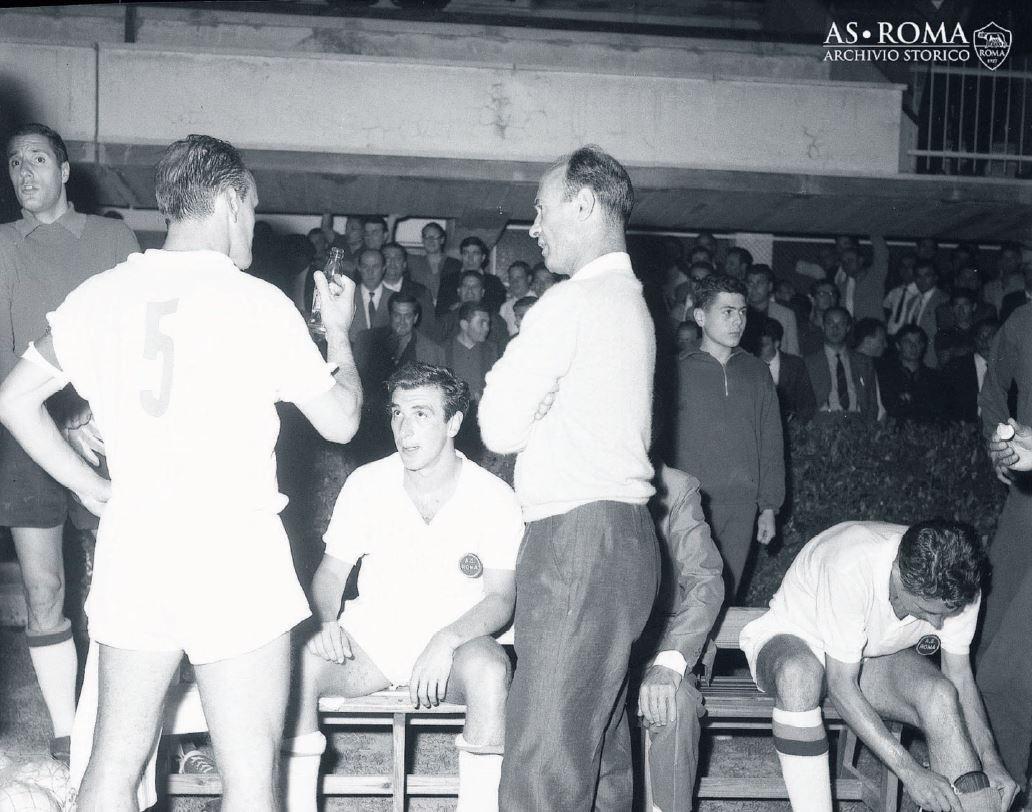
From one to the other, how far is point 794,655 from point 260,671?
2.03 meters

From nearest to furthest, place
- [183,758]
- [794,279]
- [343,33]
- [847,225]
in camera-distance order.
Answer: [183,758], [343,33], [847,225], [794,279]

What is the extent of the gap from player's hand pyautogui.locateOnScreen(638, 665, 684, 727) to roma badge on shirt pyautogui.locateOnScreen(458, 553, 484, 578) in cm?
66

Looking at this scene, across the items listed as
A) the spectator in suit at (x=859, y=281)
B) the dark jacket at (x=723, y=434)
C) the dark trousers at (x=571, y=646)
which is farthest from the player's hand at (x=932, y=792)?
the spectator in suit at (x=859, y=281)

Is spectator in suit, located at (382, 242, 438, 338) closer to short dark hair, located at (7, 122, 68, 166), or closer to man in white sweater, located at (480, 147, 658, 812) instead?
short dark hair, located at (7, 122, 68, 166)

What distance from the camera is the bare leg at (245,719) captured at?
2.17m

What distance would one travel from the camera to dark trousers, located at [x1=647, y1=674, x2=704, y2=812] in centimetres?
329

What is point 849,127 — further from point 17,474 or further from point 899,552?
point 17,474

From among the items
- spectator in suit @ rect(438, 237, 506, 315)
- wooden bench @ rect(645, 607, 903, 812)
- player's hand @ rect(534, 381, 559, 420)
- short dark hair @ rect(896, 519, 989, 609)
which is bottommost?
wooden bench @ rect(645, 607, 903, 812)

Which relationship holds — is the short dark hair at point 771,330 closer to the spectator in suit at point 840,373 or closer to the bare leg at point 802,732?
the spectator in suit at point 840,373

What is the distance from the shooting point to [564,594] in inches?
98.0

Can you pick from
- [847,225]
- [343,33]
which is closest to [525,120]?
[343,33]

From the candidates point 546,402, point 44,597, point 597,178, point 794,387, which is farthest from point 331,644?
point 794,387

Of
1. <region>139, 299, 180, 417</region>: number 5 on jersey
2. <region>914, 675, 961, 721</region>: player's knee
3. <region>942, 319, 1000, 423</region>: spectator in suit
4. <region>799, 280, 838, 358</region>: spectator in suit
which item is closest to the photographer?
<region>139, 299, 180, 417</region>: number 5 on jersey

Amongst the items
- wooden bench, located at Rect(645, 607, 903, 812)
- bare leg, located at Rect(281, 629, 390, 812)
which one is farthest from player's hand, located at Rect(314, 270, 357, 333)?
wooden bench, located at Rect(645, 607, 903, 812)
